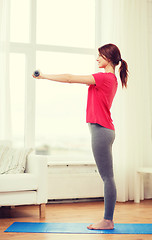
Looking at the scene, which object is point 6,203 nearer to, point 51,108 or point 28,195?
point 28,195

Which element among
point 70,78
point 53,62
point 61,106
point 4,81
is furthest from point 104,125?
point 53,62

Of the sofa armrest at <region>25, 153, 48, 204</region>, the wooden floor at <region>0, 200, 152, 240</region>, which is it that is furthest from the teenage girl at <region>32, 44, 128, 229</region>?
the sofa armrest at <region>25, 153, 48, 204</region>

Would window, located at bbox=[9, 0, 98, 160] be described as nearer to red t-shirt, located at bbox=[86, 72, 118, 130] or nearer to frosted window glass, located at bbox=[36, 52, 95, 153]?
frosted window glass, located at bbox=[36, 52, 95, 153]

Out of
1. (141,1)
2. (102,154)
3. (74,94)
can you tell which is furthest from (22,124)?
(141,1)

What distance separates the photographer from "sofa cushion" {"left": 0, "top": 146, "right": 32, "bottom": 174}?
326cm

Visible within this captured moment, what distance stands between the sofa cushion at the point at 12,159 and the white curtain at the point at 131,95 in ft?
4.15

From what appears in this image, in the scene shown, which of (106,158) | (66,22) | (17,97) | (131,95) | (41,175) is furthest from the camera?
(66,22)

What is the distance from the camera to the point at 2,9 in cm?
391

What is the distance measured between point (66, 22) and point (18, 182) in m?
2.39

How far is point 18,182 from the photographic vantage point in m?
2.97

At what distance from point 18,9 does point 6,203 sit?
8.13ft

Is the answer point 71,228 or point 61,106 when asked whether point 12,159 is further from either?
point 61,106

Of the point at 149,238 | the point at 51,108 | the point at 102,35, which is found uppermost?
the point at 102,35

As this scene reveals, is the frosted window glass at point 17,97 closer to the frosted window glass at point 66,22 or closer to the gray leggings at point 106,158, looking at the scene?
the frosted window glass at point 66,22
